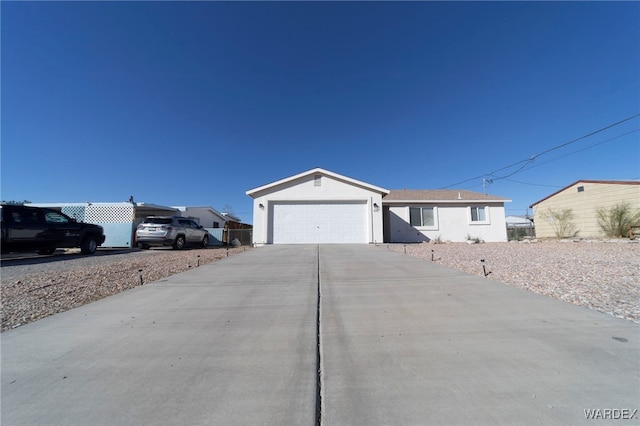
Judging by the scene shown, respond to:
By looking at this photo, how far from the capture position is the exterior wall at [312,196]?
1375cm

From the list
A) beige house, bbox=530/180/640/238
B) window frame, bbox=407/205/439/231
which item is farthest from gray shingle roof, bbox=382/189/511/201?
beige house, bbox=530/180/640/238

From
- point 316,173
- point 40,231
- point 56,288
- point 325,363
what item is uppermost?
point 316,173

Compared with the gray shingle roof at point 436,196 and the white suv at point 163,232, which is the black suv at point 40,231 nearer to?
the white suv at point 163,232

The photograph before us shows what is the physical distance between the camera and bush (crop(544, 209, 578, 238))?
19078mm

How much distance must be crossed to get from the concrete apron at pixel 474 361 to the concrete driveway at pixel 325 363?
1cm

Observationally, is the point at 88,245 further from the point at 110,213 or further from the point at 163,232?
the point at 110,213

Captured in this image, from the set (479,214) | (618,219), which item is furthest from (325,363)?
(618,219)

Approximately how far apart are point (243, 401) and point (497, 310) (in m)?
3.15

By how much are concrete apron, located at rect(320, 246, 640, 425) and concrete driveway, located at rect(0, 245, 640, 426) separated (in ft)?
0.04

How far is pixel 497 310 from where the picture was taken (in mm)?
3289

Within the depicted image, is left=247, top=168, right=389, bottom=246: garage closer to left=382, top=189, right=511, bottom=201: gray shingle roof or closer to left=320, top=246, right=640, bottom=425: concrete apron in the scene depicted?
left=382, top=189, right=511, bottom=201: gray shingle roof

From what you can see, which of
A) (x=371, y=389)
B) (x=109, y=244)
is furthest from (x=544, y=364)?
(x=109, y=244)

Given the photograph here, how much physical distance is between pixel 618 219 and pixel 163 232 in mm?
25848

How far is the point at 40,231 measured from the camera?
9133mm
